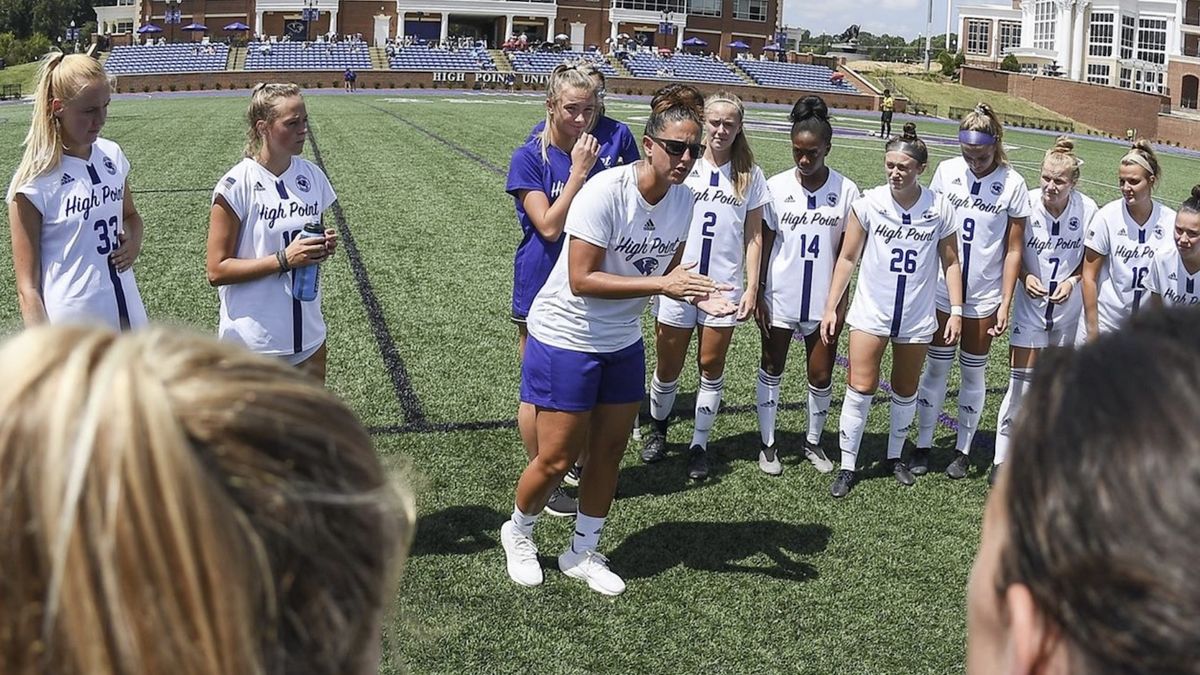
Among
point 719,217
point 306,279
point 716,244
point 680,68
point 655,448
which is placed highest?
point 680,68

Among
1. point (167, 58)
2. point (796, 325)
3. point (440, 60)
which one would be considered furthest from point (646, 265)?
point (167, 58)

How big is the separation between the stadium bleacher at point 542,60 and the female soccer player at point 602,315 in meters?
53.6

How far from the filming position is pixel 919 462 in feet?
20.8

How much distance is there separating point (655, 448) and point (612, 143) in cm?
194

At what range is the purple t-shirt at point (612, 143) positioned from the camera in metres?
5.47

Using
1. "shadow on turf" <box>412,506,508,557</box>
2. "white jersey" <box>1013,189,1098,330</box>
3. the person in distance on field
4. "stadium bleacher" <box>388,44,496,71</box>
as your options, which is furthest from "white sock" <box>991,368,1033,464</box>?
"stadium bleacher" <box>388,44,496,71</box>

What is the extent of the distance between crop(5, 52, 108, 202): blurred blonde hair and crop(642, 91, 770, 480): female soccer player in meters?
3.14

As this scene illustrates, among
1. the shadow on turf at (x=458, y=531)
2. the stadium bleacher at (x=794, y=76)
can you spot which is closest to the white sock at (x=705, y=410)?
the shadow on turf at (x=458, y=531)

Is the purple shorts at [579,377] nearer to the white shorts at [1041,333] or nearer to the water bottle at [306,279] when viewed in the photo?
the water bottle at [306,279]

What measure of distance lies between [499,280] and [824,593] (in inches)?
266

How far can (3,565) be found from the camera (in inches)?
37.5

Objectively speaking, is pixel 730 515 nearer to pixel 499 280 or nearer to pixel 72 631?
pixel 72 631

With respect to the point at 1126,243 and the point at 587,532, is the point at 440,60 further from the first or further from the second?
the point at 587,532

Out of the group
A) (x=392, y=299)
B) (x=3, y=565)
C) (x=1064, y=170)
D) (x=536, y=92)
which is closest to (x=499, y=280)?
(x=392, y=299)
